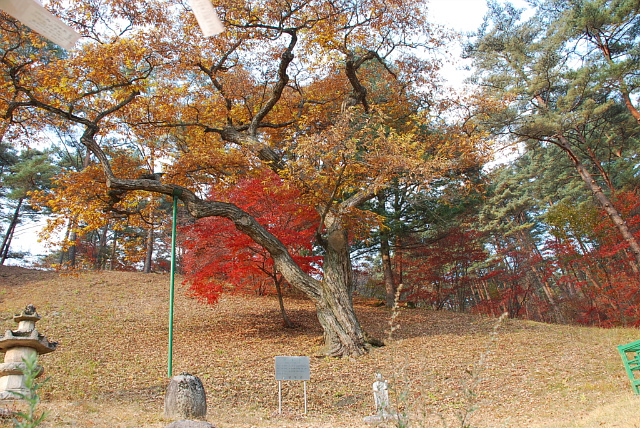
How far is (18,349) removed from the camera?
5.33m

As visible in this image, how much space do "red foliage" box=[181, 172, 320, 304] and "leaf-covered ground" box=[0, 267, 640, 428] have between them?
1.66 m

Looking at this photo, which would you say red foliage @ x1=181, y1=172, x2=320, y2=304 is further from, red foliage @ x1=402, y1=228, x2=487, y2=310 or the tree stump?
red foliage @ x1=402, y1=228, x2=487, y2=310

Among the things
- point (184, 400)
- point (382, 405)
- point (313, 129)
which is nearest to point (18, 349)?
point (184, 400)

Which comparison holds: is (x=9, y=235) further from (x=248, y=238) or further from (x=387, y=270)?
(x=387, y=270)

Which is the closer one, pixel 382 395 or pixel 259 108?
pixel 382 395

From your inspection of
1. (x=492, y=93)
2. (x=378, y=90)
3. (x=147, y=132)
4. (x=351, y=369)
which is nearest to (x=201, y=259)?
(x=147, y=132)

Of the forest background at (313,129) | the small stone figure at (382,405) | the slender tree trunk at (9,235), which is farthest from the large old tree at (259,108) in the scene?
the slender tree trunk at (9,235)

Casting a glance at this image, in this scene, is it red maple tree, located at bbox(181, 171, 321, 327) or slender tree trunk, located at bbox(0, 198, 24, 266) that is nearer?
red maple tree, located at bbox(181, 171, 321, 327)

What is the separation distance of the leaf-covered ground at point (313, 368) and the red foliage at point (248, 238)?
5.44ft

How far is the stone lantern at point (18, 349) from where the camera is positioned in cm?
503

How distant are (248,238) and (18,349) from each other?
18.7 ft

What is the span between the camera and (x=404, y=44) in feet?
35.3

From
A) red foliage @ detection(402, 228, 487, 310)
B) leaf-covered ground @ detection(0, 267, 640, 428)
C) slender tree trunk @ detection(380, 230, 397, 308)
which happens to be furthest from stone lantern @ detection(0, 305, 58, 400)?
red foliage @ detection(402, 228, 487, 310)

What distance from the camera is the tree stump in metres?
4.87
